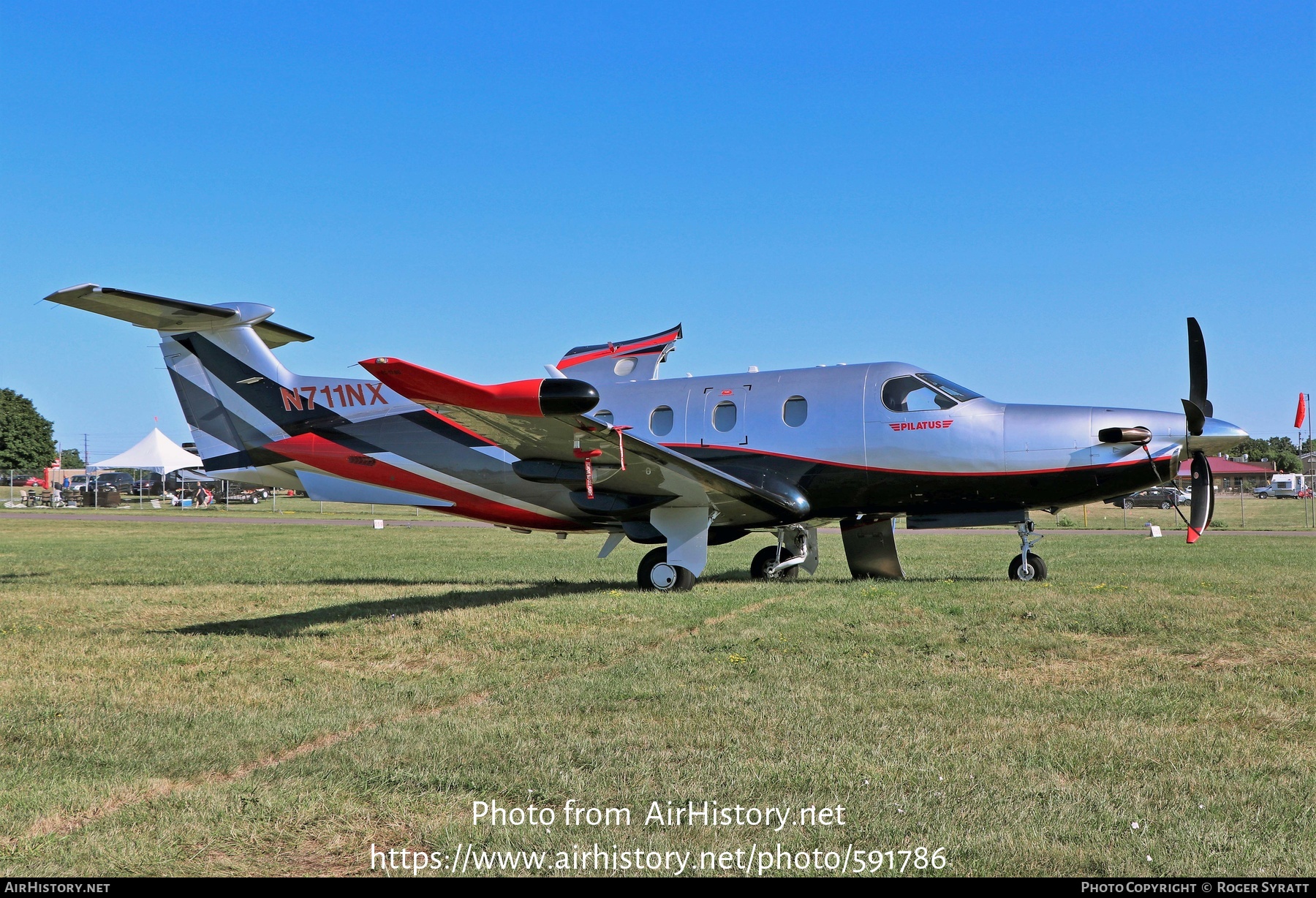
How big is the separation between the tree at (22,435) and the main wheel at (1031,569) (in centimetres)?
10202

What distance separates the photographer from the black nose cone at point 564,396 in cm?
974

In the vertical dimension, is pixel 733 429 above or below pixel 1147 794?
above

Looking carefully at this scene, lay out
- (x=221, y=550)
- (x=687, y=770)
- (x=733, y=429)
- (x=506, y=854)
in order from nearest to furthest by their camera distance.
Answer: (x=506, y=854) → (x=687, y=770) → (x=733, y=429) → (x=221, y=550)

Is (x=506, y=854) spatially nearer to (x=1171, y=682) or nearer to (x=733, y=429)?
(x=1171, y=682)

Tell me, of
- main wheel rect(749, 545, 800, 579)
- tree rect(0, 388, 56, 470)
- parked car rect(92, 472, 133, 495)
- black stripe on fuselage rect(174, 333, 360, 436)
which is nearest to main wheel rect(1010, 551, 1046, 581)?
main wheel rect(749, 545, 800, 579)

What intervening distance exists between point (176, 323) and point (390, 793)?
13.1 m

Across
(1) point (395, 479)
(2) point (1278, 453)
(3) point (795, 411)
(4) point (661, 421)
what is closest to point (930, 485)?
(3) point (795, 411)

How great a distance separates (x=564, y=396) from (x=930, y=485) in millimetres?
6602

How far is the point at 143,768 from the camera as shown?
5.45 meters

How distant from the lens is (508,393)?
9.91 metres

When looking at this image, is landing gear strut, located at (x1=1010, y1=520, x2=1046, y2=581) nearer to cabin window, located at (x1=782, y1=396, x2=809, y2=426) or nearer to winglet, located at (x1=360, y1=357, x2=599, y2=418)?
cabin window, located at (x1=782, y1=396, x2=809, y2=426)

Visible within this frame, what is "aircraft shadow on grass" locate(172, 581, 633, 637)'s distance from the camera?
421 inches

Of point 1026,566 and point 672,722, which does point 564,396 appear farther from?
point 1026,566
